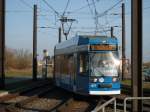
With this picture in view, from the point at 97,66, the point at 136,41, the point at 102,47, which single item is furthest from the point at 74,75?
the point at 136,41

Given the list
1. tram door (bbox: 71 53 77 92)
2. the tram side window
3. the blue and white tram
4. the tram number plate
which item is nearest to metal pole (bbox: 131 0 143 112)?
the blue and white tram

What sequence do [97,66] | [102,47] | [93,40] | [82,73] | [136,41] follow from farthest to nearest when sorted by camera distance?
[82,73] → [93,40] → [102,47] → [97,66] → [136,41]

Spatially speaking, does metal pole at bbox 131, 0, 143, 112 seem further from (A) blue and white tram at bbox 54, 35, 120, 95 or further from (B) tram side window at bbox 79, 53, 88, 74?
(B) tram side window at bbox 79, 53, 88, 74

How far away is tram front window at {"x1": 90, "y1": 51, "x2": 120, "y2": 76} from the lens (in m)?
24.1

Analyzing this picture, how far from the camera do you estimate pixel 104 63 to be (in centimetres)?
2414

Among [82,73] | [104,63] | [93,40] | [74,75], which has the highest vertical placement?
[93,40]

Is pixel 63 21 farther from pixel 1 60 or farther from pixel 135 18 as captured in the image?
pixel 135 18

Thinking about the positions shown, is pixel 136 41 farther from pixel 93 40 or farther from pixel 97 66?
pixel 93 40

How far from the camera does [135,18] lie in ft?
52.4

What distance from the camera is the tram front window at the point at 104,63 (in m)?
24.1

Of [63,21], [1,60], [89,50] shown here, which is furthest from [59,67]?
[63,21]

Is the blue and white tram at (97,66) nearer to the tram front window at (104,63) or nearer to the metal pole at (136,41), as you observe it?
the tram front window at (104,63)

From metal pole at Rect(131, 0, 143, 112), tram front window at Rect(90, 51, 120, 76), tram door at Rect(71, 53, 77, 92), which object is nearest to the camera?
metal pole at Rect(131, 0, 143, 112)

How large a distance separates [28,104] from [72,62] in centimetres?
402
